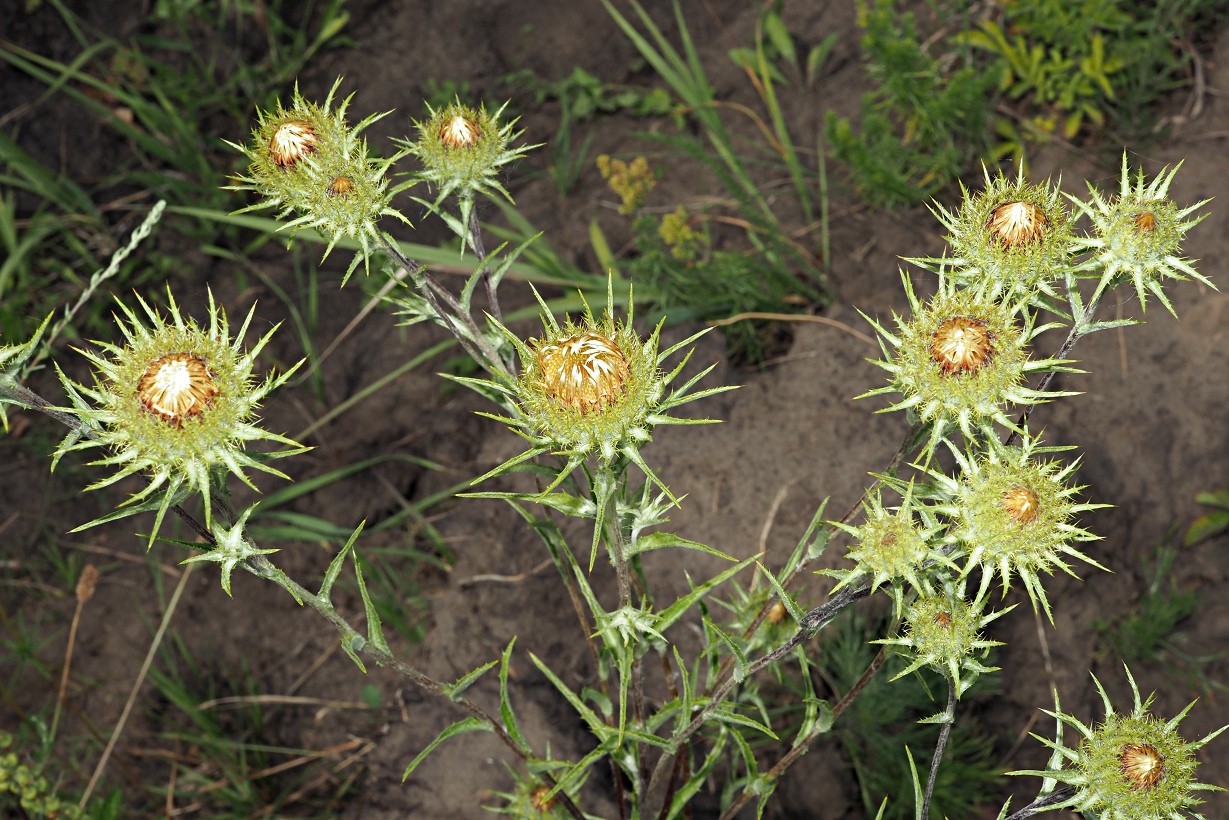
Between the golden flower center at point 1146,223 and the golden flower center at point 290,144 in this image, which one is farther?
the golden flower center at point 290,144

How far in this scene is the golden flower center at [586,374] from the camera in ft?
6.17

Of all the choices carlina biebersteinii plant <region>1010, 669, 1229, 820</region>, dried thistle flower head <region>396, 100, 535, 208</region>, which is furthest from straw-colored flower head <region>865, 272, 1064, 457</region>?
dried thistle flower head <region>396, 100, 535, 208</region>

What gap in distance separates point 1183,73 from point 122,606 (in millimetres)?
5675

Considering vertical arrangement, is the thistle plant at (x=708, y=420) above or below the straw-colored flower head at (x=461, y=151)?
below

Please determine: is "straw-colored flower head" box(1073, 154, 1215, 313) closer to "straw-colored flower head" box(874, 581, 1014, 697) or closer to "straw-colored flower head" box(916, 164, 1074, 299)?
"straw-colored flower head" box(916, 164, 1074, 299)

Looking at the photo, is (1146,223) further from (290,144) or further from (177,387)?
(177,387)

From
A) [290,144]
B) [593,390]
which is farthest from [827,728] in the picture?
[290,144]

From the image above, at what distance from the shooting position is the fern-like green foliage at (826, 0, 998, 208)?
13.6 feet

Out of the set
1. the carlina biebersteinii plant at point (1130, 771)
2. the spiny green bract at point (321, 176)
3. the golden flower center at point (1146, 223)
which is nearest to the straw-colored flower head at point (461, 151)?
the spiny green bract at point (321, 176)

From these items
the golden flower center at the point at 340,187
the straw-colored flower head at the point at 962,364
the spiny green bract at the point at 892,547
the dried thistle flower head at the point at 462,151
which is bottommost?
the spiny green bract at the point at 892,547

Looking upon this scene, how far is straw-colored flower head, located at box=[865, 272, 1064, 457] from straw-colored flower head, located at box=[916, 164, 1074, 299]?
0.10m

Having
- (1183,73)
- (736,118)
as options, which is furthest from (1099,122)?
(736,118)

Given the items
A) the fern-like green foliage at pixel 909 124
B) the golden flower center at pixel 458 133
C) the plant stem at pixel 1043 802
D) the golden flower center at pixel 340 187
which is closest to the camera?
the plant stem at pixel 1043 802

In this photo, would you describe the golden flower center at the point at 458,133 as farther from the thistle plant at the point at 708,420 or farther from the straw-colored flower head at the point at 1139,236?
the straw-colored flower head at the point at 1139,236
